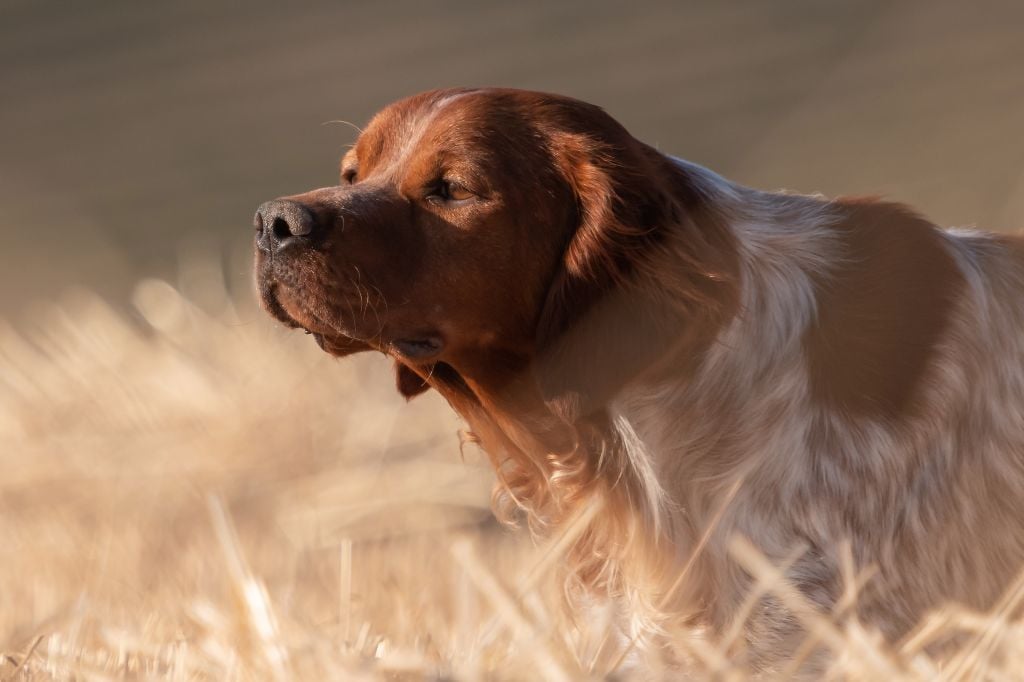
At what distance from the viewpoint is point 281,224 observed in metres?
2.34

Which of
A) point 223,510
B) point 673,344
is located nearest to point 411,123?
point 673,344

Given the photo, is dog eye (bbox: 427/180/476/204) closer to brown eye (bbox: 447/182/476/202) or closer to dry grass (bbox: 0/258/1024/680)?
brown eye (bbox: 447/182/476/202)

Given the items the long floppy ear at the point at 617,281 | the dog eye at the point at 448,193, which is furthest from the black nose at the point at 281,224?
the long floppy ear at the point at 617,281

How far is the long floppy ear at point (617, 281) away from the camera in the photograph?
95.6 inches

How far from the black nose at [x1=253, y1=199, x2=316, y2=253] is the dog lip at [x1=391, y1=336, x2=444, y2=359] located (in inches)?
9.2

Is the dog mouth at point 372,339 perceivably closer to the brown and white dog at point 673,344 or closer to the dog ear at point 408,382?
the brown and white dog at point 673,344

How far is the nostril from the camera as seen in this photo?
233 centimetres

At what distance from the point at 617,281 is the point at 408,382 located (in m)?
0.50

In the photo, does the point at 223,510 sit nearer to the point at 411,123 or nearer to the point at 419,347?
the point at 419,347

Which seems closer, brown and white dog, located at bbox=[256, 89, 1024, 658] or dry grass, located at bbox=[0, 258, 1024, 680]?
dry grass, located at bbox=[0, 258, 1024, 680]

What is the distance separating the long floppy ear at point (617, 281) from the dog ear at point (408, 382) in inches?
12.7

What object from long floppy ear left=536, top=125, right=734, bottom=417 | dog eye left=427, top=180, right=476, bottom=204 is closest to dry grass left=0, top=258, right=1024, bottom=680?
long floppy ear left=536, top=125, right=734, bottom=417

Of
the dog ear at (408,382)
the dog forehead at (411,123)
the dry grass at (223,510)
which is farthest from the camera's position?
the dog ear at (408,382)

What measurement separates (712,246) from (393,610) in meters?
1.01
